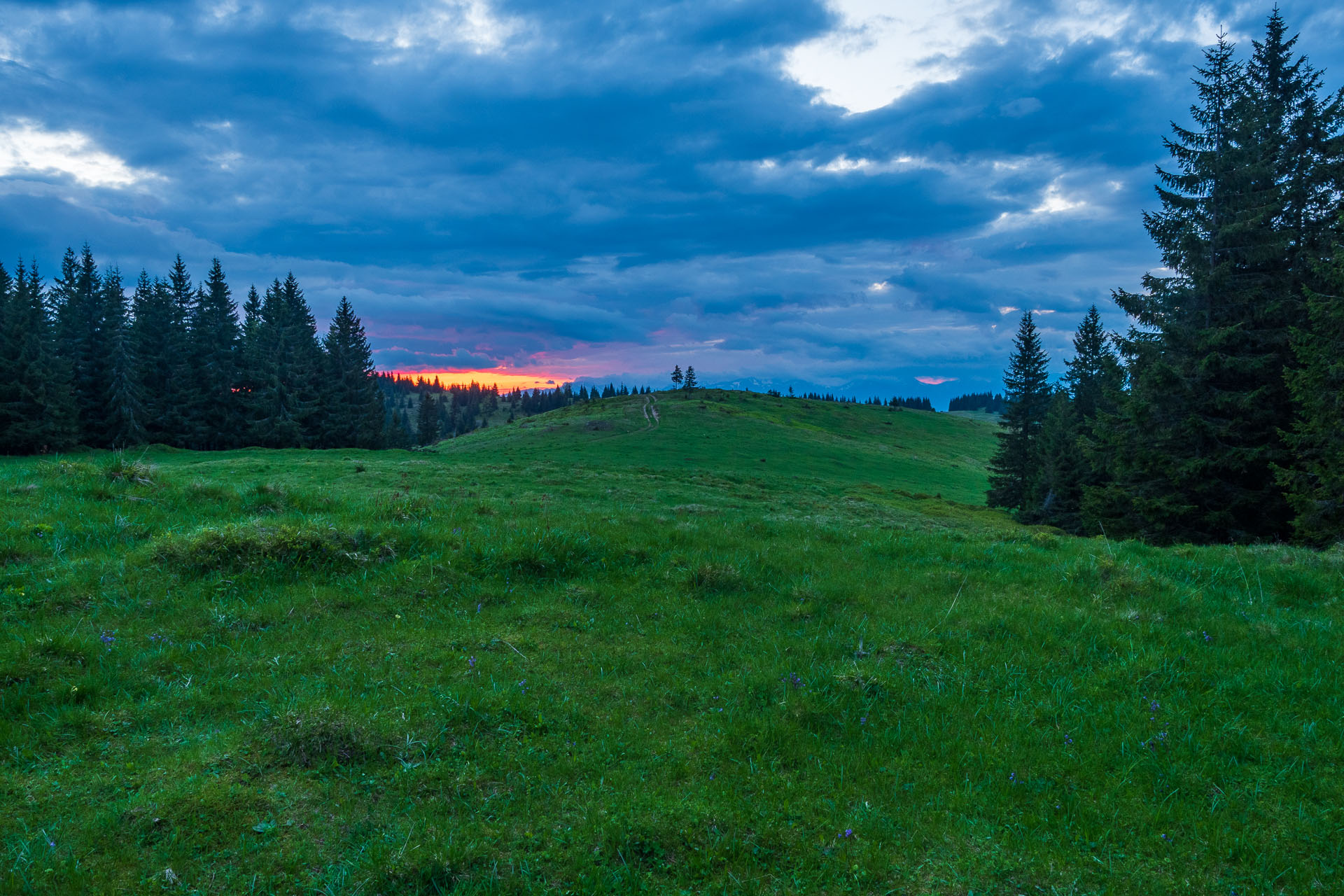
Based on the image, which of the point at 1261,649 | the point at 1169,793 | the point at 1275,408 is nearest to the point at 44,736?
the point at 1169,793

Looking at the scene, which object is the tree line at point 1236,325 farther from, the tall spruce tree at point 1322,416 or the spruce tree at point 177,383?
the spruce tree at point 177,383

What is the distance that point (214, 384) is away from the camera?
6775 centimetres

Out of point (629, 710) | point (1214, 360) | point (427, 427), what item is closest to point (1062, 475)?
point (1214, 360)

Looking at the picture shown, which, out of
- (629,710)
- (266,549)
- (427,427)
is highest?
(427,427)

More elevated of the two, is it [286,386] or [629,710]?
[286,386]

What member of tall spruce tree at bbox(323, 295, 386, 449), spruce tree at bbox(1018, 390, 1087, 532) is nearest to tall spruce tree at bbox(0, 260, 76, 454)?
tall spruce tree at bbox(323, 295, 386, 449)

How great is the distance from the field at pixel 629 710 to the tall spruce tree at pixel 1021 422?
53988mm

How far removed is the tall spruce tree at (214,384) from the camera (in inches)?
2623

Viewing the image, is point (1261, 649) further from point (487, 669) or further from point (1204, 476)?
point (1204, 476)

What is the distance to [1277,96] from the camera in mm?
27047

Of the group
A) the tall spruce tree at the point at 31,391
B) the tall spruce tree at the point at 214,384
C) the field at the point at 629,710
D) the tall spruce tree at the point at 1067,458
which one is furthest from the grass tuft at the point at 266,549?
the tall spruce tree at the point at 214,384

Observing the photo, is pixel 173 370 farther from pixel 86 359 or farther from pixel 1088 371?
pixel 1088 371

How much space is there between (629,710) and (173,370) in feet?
265

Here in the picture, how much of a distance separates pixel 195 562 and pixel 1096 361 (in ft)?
235
